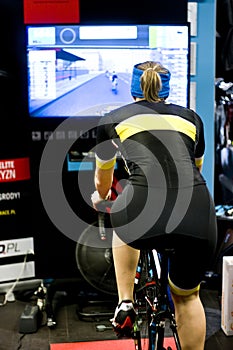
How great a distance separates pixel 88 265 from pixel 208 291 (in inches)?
39.9

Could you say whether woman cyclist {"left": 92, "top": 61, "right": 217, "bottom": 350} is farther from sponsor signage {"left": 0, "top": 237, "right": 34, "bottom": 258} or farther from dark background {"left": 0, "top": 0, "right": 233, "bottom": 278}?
sponsor signage {"left": 0, "top": 237, "right": 34, "bottom": 258}

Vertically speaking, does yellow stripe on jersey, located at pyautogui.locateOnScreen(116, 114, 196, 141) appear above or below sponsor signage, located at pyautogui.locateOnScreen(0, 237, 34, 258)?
above

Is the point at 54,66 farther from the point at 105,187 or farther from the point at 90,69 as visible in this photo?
the point at 105,187

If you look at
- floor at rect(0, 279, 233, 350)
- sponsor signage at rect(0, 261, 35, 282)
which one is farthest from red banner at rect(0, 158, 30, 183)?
floor at rect(0, 279, 233, 350)

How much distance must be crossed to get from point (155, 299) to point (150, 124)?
787mm

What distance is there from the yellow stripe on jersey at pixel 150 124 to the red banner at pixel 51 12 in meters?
1.65

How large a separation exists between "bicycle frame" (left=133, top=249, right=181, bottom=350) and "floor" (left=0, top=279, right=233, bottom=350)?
86 centimetres

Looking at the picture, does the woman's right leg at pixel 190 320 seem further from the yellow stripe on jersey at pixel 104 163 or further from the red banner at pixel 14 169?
the red banner at pixel 14 169

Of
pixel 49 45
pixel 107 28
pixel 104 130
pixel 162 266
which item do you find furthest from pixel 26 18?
pixel 162 266

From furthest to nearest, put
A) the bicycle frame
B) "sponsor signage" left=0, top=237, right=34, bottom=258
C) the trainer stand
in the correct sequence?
"sponsor signage" left=0, top=237, right=34, bottom=258
the trainer stand
the bicycle frame

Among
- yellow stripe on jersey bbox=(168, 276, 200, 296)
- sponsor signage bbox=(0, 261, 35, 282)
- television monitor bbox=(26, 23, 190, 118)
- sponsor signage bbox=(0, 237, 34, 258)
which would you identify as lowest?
sponsor signage bbox=(0, 261, 35, 282)

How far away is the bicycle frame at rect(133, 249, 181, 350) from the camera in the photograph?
2570mm

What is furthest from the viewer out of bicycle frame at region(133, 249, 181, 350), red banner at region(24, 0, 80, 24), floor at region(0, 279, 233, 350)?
red banner at region(24, 0, 80, 24)

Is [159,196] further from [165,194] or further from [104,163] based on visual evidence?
[104,163]
